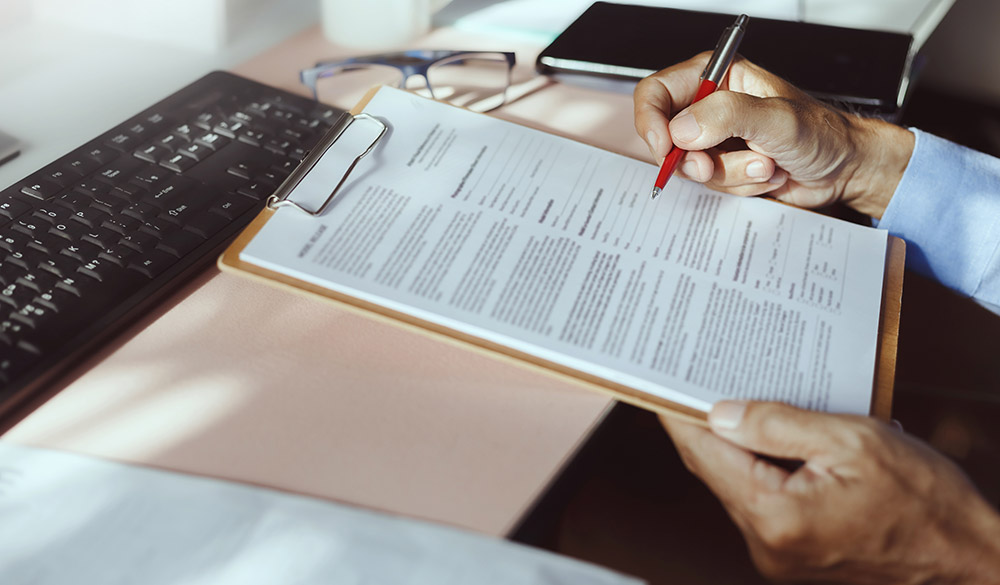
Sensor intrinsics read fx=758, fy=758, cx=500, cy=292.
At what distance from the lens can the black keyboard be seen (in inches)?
18.9

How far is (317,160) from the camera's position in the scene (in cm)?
59

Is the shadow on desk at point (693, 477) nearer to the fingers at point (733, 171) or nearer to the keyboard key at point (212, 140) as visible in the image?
the fingers at point (733, 171)

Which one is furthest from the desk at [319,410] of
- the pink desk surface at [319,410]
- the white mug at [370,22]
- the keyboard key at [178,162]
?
the white mug at [370,22]

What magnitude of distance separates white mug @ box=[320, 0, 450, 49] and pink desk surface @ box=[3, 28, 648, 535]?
45cm

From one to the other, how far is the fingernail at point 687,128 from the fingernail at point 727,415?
28 centimetres

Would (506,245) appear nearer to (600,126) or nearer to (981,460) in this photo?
(600,126)

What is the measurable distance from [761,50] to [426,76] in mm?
386

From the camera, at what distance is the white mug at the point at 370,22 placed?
2.89 ft

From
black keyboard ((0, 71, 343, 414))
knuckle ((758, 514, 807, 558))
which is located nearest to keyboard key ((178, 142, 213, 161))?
black keyboard ((0, 71, 343, 414))

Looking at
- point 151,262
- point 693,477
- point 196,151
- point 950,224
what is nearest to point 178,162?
point 196,151

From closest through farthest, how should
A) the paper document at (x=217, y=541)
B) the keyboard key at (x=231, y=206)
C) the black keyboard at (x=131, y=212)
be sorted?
the paper document at (x=217, y=541) < the black keyboard at (x=131, y=212) < the keyboard key at (x=231, y=206)

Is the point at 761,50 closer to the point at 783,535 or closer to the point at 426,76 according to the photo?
the point at 426,76

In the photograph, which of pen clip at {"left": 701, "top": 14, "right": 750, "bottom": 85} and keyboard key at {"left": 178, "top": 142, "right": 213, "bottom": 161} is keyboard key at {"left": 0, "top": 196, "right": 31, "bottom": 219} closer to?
keyboard key at {"left": 178, "top": 142, "right": 213, "bottom": 161}

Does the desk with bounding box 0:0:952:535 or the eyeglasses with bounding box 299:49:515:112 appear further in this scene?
the eyeglasses with bounding box 299:49:515:112
